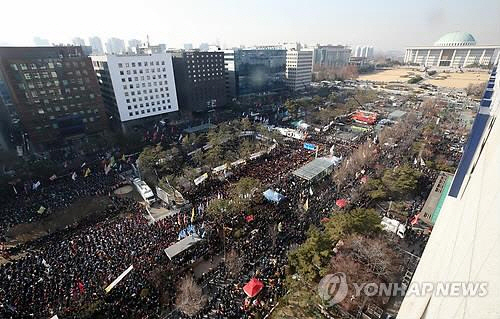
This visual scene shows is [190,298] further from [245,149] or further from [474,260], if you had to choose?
[245,149]

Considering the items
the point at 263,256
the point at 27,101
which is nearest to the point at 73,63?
the point at 27,101

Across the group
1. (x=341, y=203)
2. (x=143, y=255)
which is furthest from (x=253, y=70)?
(x=143, y=255)

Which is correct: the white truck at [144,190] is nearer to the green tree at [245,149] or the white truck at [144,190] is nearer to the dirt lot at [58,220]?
the dirt lot at [58,220]

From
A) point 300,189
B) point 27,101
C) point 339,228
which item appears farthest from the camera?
point 27,101

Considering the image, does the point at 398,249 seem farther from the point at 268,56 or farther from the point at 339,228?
the point at 268,56

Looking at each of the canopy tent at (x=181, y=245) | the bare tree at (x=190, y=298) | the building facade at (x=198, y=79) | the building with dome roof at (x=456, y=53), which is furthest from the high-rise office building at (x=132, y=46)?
the building with dome roof at (x=456, y=53)

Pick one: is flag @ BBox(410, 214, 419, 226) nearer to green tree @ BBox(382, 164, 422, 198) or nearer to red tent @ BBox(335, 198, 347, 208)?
green tree @ BBox(382, 164, 422, 198)
